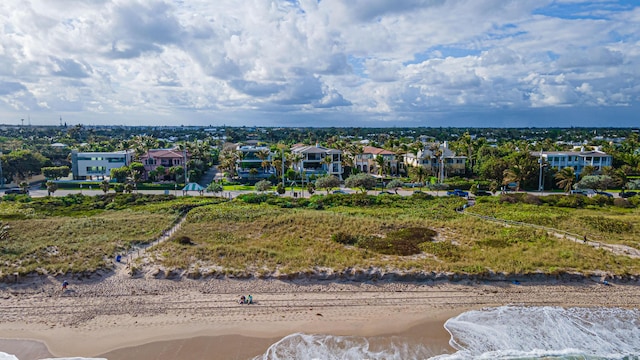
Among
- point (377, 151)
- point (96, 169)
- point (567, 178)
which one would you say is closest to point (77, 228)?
point (96, 169)

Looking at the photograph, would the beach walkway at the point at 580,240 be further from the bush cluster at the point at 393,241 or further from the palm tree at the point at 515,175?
the palm tree at the point at 515,175

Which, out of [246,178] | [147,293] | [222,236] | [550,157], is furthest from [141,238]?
[550,157]

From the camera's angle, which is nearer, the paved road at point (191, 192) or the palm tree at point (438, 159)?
the paved road at point (191, 192)

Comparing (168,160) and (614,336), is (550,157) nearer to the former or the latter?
(614,336)

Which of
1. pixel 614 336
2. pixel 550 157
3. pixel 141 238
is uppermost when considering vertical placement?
pixel 550 157

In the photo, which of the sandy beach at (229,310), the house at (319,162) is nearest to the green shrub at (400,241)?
the sandy beach at (229,310)

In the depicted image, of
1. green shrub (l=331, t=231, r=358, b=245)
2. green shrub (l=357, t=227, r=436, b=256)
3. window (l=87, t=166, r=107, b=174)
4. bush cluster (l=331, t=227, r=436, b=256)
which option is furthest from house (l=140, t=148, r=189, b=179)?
green shrub (l=357, t=227, r=436, b=256)
